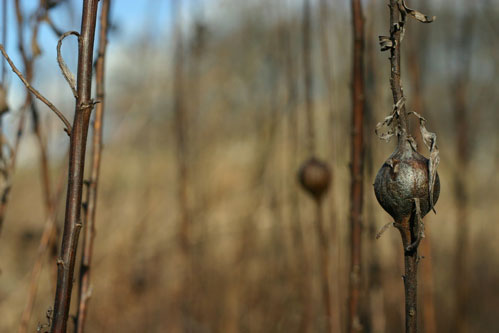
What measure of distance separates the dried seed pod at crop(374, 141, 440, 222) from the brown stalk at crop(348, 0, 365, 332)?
28 cm

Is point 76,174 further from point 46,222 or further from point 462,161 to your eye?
point 462,161

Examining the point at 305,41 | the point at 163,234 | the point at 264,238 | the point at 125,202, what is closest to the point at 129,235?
the point at 163,234

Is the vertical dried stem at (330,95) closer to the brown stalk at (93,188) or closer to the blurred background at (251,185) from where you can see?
the blurred background at (251,185)

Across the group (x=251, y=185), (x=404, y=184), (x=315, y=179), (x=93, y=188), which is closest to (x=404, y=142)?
(x=404, y=184)

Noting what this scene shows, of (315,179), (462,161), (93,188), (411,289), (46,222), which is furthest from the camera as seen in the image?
(462,161)

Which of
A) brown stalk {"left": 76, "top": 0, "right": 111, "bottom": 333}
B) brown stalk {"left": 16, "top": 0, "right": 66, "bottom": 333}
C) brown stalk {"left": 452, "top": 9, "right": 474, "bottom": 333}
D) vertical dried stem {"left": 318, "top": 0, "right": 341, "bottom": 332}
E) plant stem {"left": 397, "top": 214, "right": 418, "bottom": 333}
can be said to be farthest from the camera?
brown stalk {"left": 452, "top": 9, "right": 474, "bottom": 333}

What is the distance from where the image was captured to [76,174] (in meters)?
0.41

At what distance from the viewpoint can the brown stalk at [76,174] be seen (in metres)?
0.40

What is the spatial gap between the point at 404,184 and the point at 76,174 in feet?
0.79

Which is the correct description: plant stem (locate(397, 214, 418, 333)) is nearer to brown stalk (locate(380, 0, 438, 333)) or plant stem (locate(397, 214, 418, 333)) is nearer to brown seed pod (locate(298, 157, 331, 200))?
brown stalk (locate(380, 0, 438, 333))

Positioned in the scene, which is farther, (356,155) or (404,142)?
(356,155)

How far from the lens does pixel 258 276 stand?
2355 mm

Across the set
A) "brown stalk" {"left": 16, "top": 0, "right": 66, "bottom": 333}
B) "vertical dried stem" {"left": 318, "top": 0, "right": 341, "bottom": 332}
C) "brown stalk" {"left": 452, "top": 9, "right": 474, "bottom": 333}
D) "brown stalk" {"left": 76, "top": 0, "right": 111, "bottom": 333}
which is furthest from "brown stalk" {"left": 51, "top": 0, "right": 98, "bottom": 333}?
"brown stalk" {"left": 452, "top": 9, "right": 474, "bottom": 333}

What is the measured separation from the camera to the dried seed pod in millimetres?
361
